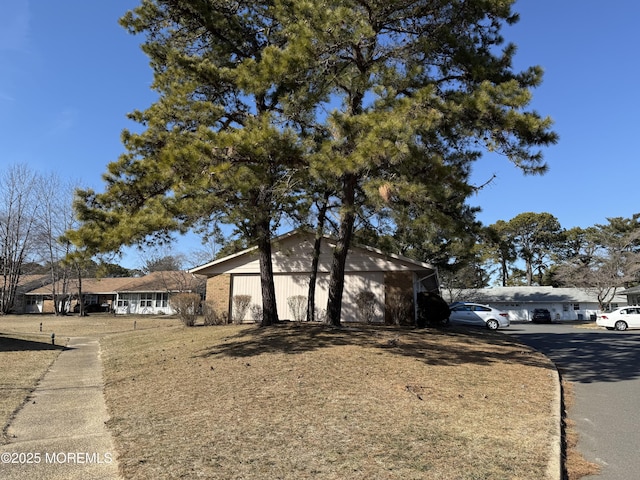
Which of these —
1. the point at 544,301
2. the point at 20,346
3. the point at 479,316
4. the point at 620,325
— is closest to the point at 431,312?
the point at 479,316

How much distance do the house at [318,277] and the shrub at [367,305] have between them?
189 millimetres

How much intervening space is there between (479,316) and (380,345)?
53.7 feet

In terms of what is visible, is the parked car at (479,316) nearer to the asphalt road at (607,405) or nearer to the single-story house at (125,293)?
the asphalt road at (607,405)

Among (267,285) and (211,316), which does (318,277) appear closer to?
(267,285)

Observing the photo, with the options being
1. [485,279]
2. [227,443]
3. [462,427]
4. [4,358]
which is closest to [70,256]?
[4,358]

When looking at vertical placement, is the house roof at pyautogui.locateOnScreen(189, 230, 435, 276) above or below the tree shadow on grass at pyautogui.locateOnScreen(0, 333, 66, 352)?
above

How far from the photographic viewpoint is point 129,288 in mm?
49125

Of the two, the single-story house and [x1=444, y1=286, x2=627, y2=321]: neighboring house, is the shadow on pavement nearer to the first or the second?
the single-story house

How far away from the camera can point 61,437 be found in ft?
18.9

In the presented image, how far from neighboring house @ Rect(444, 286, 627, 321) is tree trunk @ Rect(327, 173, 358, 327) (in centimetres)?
3849

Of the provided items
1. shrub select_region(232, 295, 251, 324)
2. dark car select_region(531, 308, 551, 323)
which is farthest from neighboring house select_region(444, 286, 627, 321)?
shrub select_region(232, 295, 251, 324)

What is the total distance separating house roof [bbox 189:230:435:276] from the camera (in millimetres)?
19938

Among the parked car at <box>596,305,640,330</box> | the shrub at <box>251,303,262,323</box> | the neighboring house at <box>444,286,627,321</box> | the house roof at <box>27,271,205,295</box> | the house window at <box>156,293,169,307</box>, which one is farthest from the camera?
the neighboring house at <box>444,286,627,321</box>

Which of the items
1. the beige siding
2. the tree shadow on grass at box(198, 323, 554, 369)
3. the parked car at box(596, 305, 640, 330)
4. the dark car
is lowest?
the dark car
